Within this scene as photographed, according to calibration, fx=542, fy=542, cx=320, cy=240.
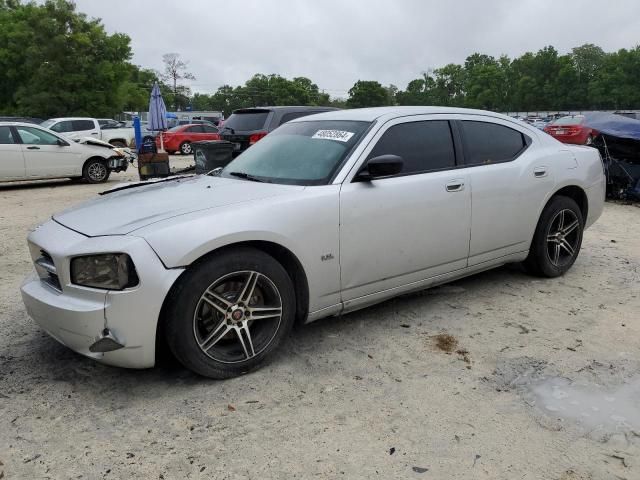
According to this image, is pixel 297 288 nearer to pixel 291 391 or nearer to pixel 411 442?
pixel 291 391

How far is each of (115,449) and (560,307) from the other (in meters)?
3.33

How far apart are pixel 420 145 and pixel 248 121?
23.4 ft

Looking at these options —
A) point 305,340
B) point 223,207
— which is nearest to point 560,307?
point 305,340

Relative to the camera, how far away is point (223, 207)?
306 cm

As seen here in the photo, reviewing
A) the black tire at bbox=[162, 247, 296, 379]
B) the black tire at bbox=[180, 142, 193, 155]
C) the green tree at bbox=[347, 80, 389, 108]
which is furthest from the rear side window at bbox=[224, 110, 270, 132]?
the green tree at bbox=[347, 80, 389, 108]

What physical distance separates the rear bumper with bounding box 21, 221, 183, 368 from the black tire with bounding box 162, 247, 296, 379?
0.36ft

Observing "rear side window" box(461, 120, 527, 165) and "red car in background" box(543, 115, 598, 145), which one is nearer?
"rear side window" box(461, 120, 527, 165)

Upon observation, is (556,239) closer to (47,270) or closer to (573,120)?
(47,270)

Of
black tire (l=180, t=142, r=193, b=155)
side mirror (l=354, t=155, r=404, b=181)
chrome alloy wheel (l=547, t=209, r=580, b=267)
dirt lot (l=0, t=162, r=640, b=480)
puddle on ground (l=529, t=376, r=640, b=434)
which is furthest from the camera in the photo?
black tire (l=180, t=142, r=193, b=155)

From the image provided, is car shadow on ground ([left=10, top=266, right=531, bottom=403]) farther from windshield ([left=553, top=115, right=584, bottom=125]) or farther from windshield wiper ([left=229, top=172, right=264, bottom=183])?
windshield ([left=553, top=115, right=584, bottom=125])

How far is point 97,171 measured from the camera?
12.7m

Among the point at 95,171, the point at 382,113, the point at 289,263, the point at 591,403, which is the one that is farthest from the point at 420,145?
the point at 95,171

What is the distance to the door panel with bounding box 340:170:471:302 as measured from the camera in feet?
11.3

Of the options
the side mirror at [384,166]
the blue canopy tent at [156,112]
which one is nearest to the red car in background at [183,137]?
the blue canopy tent at [156,112]
